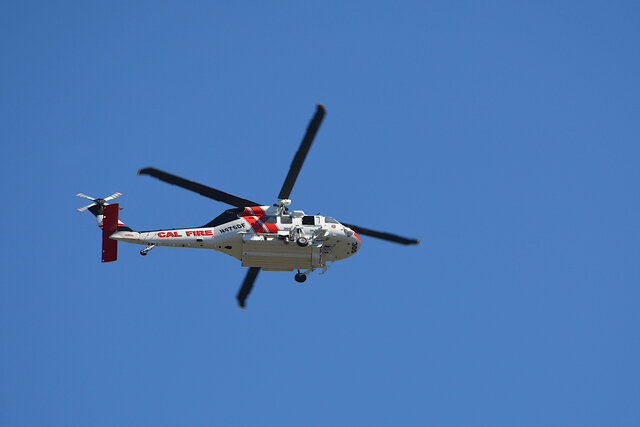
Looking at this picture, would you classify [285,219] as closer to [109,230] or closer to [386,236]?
[386,236]

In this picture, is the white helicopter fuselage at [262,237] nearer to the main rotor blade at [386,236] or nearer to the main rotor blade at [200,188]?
the main rotor blade at [200,188]

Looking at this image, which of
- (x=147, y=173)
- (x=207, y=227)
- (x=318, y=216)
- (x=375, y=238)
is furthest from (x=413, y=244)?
(x=147, y=173)

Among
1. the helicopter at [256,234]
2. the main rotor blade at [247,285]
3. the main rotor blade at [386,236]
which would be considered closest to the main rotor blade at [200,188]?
the helicopter at [256,234]

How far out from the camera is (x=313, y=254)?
1169 inches

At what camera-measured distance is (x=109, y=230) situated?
29.0 metres

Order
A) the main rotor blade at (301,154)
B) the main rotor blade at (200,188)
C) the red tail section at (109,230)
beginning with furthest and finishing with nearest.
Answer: the red tail section at (109,230) < the main rotor blade at (200,188) < the main rotor blade at (301,154)

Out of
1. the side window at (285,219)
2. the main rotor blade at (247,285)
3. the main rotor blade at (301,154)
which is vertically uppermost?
the main rotor blade at (301,154)

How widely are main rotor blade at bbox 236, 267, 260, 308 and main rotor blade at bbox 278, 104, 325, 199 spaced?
3.73 m

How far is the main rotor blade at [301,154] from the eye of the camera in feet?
87.2

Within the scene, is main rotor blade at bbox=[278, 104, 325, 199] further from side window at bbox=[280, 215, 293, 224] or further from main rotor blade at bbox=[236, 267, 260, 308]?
main rotor blade at bbox=[236, 267, 260, 308]

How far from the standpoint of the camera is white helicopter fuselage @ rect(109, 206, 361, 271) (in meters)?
29.1

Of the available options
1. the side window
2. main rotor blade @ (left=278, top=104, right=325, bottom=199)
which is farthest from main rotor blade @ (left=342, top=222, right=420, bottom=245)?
main rotor blade @ (left=278, top=104, right=325, bottom=199)

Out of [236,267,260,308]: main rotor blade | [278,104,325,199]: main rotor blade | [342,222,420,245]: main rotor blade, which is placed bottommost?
[236,267,260,308]: main rotor blade

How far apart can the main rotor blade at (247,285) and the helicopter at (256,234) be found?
1425mm
